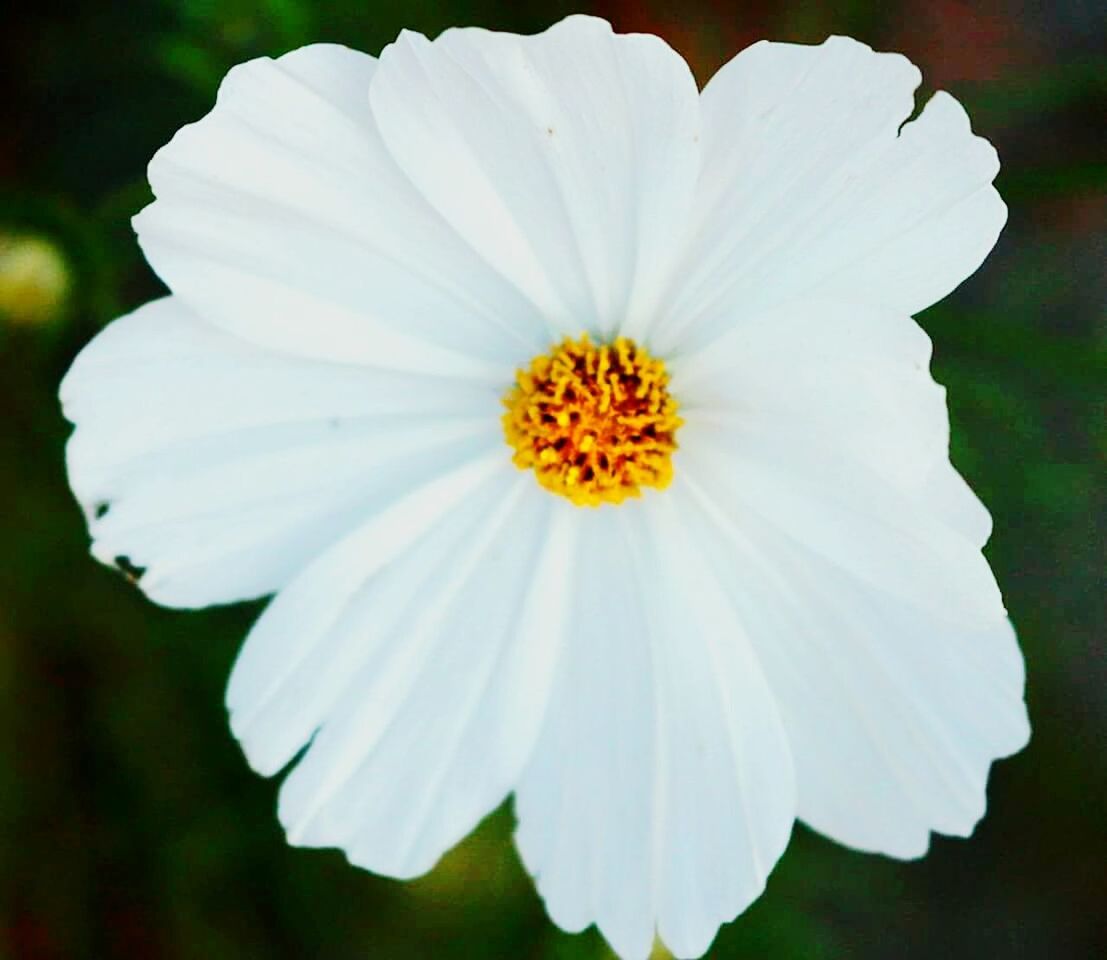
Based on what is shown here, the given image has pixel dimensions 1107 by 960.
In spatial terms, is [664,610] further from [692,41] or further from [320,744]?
[692,41]

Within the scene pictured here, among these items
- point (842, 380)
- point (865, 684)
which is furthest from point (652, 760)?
point (842, 380)

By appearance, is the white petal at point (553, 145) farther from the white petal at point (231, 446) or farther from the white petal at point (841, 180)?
the white petal at point (231, 446)

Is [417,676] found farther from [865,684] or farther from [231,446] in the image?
[865,684]

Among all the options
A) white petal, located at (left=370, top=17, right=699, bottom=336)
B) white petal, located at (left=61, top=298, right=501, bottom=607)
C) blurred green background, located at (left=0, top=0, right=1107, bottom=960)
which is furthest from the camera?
blurred green background, located at (left=0, top=0, right=1107, bottom=960)

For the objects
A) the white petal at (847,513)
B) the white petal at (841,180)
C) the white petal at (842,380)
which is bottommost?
the white petal at (847,513)

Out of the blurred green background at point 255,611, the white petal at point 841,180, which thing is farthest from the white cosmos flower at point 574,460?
the blurred green background at point 255,611

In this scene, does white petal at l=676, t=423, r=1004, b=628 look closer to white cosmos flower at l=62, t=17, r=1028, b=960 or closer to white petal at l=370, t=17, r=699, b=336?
white cosmos flower at l=62, t=17, r=1028, b=960

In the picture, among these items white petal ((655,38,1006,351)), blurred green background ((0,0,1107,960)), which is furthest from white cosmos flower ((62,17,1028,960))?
blurred green background ((0,0,1107,960))

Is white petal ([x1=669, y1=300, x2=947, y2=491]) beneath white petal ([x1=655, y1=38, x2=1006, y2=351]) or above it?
beneath
